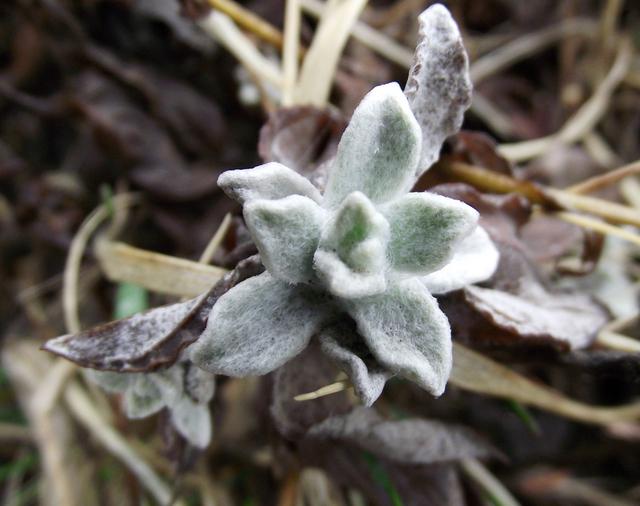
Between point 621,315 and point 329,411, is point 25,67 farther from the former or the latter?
point 621,315

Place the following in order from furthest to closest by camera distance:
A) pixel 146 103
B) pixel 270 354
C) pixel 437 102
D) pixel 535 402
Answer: pixel 146 103 < pixel 535 402 < pixel 437 102 < pixel 270 354

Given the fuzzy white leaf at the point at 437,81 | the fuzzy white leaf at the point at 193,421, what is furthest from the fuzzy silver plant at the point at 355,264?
the fuzzy white leaf at the point at 193,421

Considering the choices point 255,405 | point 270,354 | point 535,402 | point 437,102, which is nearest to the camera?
point 270,354

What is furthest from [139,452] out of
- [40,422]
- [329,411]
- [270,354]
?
[270,354]

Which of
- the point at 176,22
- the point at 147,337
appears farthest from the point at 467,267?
the point at 176,22

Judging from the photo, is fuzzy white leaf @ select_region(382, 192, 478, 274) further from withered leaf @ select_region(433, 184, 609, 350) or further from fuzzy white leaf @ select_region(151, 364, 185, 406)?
fuzzy white leaf @ select_region(151, 364, 185, 406)

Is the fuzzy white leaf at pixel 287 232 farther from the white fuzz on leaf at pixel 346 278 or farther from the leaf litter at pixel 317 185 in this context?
the leaf litter at pixel 317 185

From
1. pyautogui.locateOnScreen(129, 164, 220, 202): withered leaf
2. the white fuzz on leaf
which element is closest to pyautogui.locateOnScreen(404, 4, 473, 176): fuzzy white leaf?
the white fuzz on leaf
